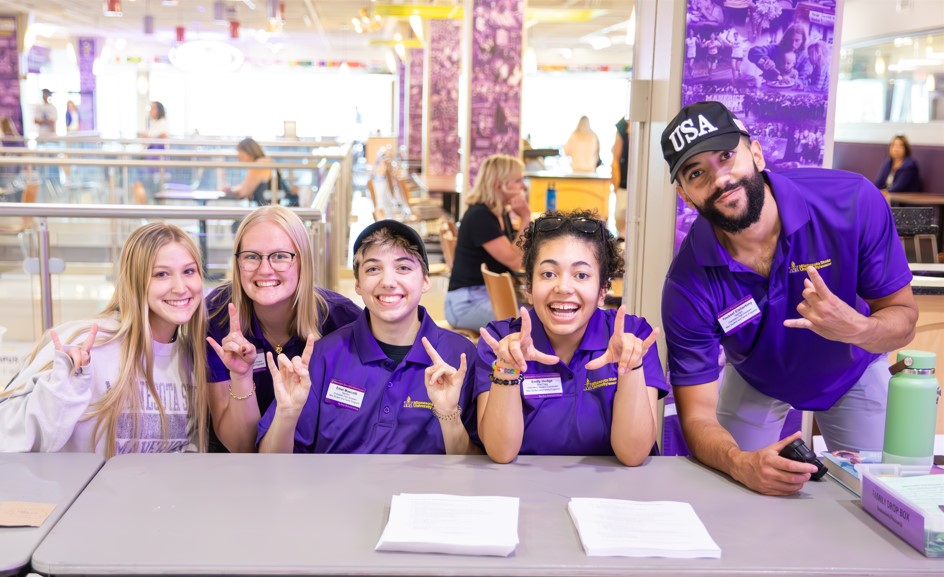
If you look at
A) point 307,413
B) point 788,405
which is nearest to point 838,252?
point 788,405

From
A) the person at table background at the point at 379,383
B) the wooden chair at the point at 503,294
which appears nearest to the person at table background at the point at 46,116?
the wooden chair at the point at 503,294

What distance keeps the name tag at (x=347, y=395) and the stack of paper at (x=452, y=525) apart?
502 millimetres

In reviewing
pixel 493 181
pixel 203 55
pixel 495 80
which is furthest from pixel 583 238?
pixel 203 55

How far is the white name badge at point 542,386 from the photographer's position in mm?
2045

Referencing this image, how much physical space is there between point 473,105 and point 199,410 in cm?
637

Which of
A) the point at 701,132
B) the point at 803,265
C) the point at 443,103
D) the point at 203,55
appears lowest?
the point at 803,265

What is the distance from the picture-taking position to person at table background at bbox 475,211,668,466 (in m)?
1.94

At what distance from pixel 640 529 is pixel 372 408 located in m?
0.82

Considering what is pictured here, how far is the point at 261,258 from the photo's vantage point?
243 cm

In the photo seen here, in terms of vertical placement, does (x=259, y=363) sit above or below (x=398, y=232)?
below

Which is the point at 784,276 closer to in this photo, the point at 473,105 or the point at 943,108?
the point at 473,105

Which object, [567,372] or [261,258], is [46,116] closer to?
[261,258]

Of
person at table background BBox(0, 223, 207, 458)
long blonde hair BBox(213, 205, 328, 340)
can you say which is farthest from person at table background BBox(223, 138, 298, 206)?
person at table background BBox(0, 223, 207, 458)

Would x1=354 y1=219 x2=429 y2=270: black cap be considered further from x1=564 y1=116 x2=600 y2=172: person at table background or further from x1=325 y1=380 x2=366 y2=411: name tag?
x1=564 y1=116 x2=600 y2=172: person at table background
